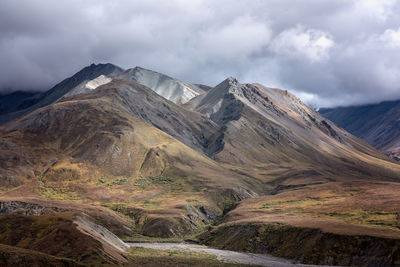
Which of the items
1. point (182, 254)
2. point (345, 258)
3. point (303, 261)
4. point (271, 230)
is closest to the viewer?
point (345, 258)

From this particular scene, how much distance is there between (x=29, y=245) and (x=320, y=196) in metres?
136

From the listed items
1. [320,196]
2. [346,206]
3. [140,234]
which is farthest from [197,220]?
[346,206]

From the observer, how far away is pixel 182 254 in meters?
119

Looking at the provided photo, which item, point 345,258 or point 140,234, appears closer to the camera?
point 345,258

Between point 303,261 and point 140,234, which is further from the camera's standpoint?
point 140,234

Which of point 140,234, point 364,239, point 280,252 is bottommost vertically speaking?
point 140,234

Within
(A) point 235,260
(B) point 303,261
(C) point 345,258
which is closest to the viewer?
(C) point 345,258

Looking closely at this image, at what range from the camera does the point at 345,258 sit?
317 feet

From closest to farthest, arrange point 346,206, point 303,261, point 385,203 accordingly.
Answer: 1. point 303,261
2. point 385,203
3. point 346,206

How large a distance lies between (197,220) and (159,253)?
7423 centimetres

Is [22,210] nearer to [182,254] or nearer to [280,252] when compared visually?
[182,254]

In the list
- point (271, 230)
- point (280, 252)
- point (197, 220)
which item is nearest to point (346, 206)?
point (271, 230)

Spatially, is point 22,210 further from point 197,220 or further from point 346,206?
point 346,206

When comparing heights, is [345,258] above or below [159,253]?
above
